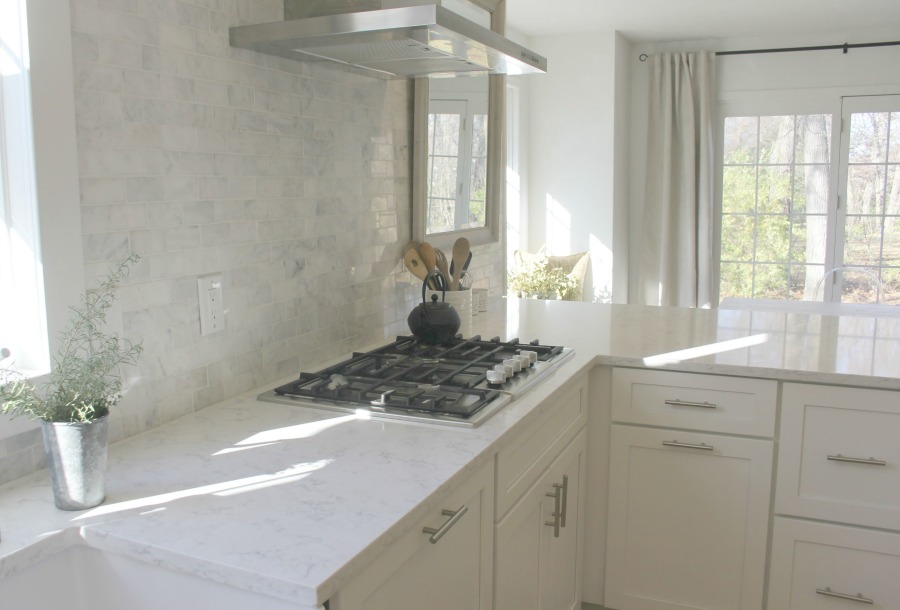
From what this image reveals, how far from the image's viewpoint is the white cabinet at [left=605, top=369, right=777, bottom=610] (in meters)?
2.18

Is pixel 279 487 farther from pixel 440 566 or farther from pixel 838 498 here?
pixel 838 498

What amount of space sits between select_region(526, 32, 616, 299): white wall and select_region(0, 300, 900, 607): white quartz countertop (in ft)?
12.9

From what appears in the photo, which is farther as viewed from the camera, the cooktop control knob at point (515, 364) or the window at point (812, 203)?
the window at point (812, 203)

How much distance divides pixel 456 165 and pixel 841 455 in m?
1.54

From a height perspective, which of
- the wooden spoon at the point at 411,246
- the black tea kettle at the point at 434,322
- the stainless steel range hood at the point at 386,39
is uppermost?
the stainless steel range hood at the point at 386,39

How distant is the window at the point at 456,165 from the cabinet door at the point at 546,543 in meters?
0.97

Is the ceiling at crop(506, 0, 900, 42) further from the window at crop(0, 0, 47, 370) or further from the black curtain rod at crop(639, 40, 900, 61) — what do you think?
the window at crop(0, 0, 47, 370)

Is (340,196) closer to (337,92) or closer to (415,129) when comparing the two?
(337,92)

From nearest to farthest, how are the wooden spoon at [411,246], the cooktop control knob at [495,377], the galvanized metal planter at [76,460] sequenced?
the galvanized metal planter at [76,460] < the cooktop control knob at [495,377] < the wooden spoon at [411,246]

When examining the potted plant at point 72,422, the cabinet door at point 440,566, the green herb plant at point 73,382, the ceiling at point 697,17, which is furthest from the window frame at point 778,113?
the potted plant at point 72,422

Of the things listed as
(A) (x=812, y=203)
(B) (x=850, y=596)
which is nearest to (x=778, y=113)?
(A) (x=812, y=203)

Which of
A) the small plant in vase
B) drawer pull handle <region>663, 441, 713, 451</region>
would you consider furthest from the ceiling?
drawer pull handle <region>663, 441, 713, 451</region>

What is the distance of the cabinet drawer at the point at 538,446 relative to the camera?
164 centimetres

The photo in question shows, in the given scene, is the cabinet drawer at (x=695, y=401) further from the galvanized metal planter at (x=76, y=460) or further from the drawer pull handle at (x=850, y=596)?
the galvanized metal planter at (x=76, y=460)
